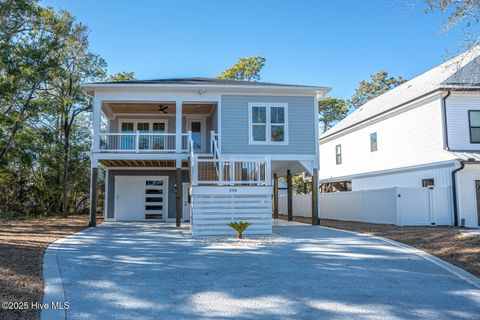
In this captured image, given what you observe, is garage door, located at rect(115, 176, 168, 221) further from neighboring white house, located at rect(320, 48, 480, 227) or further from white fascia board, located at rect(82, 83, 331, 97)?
neighboring white house, located at rect(320, 48, 480, 227)

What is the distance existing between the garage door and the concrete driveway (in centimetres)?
920

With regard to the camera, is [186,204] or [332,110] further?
[332,110]

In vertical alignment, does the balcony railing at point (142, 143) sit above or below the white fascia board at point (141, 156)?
above

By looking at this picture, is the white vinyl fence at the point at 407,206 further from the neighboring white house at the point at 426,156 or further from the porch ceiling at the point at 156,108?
the porch ceiling at the point at 156,108

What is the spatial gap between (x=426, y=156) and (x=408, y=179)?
1598 mm

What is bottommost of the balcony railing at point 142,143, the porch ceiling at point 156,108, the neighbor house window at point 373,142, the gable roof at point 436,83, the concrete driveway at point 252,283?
the concrete driveway at point 252,283

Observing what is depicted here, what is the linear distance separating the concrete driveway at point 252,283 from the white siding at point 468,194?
7.22m

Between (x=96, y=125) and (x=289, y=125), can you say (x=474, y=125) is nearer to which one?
(x=289, y=125)

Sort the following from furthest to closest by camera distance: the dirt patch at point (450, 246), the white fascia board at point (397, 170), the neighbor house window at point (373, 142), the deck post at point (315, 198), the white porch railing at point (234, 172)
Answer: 1. the neighbor house window at point (373, 142)
2. the deck post at point (315, 198)
3. the white fascia board at point (397, 170)
4. the white porch railing at point (234, 172)
5. the dirt patch at point (450, 246)

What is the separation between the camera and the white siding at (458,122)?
15.6m

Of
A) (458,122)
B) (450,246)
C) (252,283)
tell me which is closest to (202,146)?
(458,122)

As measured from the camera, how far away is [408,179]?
17781mm

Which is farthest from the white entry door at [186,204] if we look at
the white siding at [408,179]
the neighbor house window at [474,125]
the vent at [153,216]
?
the neighbor house window at [474,125]

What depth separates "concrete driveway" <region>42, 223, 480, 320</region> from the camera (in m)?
4.65
